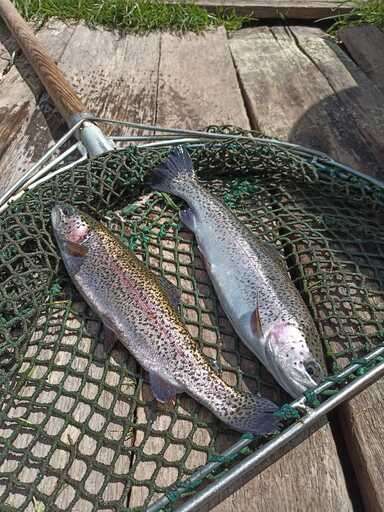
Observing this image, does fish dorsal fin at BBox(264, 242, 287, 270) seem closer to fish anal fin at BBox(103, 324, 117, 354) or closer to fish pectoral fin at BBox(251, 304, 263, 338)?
fish pectoral fin at BBox(251, 304, 263, 338)

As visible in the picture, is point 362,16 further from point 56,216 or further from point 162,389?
point 162,389

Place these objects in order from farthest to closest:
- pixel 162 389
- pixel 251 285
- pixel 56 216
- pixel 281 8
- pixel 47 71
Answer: pixel 281 8 < pixel 47 71 < pixel 56 216 < pixel 251 285 < pixel 162 389

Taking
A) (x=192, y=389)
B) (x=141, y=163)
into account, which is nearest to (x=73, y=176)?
(x=141, y=163)

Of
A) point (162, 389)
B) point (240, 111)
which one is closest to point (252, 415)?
point (162, 389)

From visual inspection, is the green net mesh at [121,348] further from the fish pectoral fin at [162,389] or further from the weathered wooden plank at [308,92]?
the weathered wooden plank at [308,92]

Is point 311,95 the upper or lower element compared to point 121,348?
upper

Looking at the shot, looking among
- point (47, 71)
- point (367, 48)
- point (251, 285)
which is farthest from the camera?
point (367, 48)
